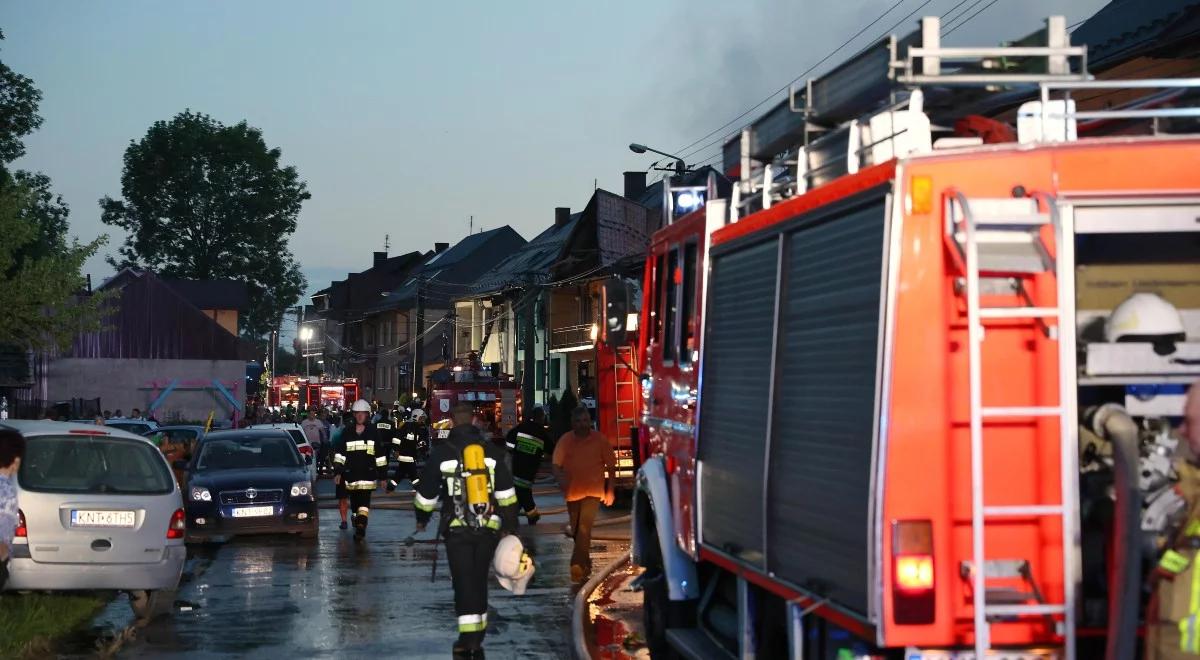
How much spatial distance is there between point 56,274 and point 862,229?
19.0m

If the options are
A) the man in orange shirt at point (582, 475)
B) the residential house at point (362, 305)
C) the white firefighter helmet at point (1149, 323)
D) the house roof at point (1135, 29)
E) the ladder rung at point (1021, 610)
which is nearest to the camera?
the ladder rung at point (1021, 610)

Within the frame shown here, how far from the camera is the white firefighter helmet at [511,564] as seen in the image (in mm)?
10555

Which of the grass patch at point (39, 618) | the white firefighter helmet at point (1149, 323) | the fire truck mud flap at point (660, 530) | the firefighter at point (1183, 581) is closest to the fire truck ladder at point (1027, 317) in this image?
the white firefighter helmet at point (1149, 323)

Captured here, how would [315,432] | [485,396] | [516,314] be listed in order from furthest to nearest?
1. [516,314]
2. [485,396]
3. [315,432]

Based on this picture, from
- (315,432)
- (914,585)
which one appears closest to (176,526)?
(914,585)

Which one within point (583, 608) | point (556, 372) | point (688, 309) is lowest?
point (583, 608)

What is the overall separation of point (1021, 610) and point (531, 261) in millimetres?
65693

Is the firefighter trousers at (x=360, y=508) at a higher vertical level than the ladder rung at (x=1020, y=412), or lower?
lower

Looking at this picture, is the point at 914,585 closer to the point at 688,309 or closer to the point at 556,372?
the point at 688,309

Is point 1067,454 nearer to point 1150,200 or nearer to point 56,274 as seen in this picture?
point 1150,200

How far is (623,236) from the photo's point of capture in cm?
5266

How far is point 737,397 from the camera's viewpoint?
7844 millimetres

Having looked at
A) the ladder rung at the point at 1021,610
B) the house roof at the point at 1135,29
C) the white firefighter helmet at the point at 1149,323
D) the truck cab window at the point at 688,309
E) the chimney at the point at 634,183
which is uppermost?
the chimney at the point at 634,183

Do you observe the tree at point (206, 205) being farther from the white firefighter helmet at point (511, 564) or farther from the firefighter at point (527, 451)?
the white firefighter helmet at point (511, 564)
